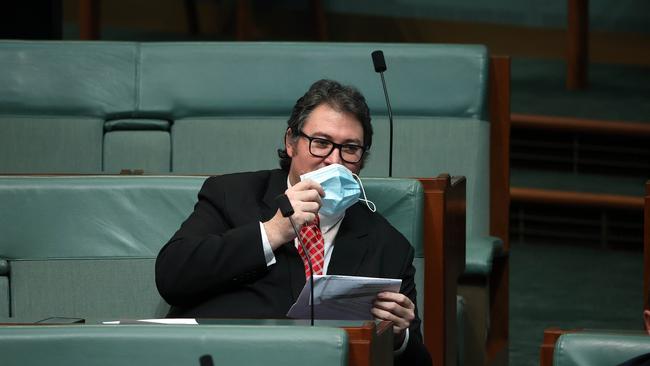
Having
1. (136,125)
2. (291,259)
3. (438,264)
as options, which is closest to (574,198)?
(136,125)

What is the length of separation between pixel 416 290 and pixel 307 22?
3.58 m

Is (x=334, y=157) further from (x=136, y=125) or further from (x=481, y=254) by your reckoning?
(x=136, y=125)

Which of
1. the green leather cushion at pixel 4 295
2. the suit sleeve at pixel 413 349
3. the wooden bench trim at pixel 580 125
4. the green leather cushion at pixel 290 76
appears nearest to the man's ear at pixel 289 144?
the suit sleeve at pixel 413 349

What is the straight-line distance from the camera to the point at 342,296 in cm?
153

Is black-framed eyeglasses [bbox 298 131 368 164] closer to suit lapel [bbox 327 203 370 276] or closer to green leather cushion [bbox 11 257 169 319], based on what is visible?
suit lapel [bbox 327 203 370 276]

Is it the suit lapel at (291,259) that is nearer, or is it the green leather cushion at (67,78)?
the suit lapel at (291,259)

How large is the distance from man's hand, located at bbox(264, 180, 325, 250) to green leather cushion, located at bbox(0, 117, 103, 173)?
96 cm

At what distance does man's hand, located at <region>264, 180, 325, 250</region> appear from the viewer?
5.21ft

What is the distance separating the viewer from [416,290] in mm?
1810

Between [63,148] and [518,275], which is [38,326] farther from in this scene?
[518,275]

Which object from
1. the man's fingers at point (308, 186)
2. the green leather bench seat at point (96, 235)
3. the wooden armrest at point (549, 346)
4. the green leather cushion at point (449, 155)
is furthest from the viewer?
the green leather cushion at point (449, 155)

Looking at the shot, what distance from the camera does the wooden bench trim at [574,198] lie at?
3691 mm

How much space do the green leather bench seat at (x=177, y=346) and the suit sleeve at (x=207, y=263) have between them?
1.37 ft

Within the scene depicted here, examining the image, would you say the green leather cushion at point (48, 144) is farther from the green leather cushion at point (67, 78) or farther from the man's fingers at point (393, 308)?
the man's fingers at point (393, 308)
